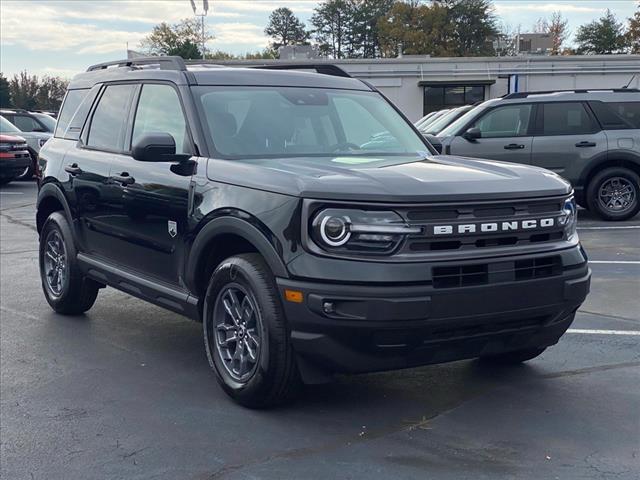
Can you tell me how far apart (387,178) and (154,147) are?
1.52m

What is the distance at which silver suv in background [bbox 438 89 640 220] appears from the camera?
41.2ft

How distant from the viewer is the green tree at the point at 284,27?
105312 mm

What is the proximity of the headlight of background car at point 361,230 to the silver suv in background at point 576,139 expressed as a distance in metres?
8.79

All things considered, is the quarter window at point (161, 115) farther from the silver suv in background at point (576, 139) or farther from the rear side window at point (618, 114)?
the rear side window at point (618, 114)

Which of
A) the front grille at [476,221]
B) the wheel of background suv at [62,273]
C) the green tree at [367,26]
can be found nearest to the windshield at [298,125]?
the front grille at [476,221]

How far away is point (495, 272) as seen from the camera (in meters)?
4.17

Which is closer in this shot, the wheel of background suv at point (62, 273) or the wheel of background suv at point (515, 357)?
the wheel of background suv at point (515, 357)

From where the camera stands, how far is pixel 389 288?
398 cm

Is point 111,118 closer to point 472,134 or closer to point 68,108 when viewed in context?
point 68,108

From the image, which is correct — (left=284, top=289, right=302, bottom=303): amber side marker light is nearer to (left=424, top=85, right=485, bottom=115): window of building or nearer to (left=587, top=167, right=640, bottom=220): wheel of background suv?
(left=587, top=167, right=640, bottom=220): wheel of background suv

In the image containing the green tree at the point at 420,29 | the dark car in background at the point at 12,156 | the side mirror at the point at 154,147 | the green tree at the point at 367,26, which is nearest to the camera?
the side mirror at the point at 154,147

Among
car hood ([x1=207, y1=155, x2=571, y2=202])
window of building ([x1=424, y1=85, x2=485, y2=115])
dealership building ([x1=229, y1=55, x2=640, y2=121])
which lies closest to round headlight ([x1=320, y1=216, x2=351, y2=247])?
car hood ([x1=207, y1=155, x2=571, y2=202])

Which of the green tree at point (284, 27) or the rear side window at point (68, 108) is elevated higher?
the green tree at point (284, 27)

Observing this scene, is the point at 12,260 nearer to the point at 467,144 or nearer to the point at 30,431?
the point at 30,431
